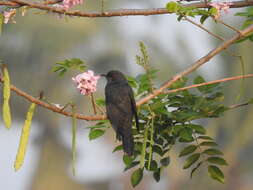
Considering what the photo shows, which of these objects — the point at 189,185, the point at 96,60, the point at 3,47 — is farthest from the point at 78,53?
the point at 189,185

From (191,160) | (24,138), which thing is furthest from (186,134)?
(24,138)

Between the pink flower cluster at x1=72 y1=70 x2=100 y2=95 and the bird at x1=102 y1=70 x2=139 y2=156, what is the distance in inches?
11.0

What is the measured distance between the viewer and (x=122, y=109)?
124 inches

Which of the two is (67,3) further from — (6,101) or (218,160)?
(218,160)

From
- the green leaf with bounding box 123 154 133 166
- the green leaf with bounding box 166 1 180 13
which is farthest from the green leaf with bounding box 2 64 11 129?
the green leaf with bounding box 123 154 133 166

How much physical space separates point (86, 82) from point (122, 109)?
2.27 feet

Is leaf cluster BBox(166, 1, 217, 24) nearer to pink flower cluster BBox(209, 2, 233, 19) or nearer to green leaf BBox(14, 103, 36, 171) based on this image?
pink flower cluster BBox(209, 2, 233, 19)

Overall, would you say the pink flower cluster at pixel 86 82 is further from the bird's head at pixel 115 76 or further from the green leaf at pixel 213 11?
the bird's head at pixel 115 76

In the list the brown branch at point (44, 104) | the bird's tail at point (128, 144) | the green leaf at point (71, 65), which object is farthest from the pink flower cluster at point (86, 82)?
the bird's tail at point (128, 144)

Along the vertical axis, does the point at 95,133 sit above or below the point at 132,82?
below

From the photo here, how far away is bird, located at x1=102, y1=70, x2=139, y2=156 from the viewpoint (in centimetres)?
289

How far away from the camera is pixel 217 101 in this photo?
9.72 feet

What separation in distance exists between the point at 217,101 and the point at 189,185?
1376cm

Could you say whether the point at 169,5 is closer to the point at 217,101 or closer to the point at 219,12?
→ the point at 219,12
